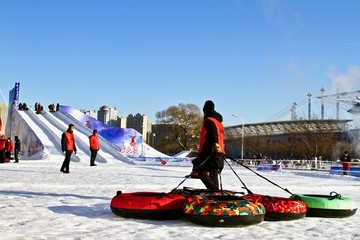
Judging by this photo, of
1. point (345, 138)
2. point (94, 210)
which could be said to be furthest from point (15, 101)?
point (345, 138)

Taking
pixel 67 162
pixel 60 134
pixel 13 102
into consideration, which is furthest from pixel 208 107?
pixel 13 102

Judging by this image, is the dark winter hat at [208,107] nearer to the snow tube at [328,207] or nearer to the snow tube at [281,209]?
the snow tube at [281,209]

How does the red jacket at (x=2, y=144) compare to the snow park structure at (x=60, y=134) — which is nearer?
the red jacket at (x=2, y=144)

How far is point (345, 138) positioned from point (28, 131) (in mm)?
61977

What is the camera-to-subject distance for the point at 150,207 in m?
5.41

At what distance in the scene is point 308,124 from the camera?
69.9 m

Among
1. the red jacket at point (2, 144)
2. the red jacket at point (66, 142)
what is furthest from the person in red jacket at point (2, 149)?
the red jacket at point (66, 142)

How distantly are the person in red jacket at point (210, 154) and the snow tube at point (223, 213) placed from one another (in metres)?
1.09

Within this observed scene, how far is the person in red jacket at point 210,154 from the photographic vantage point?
6.24 m

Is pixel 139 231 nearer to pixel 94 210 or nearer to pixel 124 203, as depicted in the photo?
pixel 124 203

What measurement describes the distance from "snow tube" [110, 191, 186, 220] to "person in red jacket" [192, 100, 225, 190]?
0.78 meters

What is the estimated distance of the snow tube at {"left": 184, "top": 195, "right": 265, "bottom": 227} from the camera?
4.98 metres

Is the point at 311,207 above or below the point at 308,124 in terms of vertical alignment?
below

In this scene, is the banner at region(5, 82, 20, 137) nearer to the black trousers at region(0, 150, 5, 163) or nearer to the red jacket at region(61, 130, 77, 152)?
the black trousers at region(0, 150, 5, 163)
